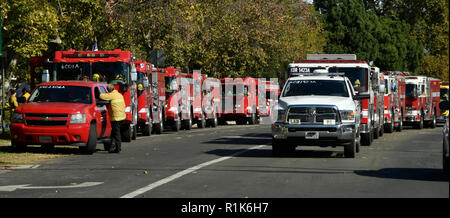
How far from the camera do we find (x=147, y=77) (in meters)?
33.5

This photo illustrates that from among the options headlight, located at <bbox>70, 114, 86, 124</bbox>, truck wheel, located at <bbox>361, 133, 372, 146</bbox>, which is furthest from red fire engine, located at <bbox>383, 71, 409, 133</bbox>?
headlight, located at <bbox>70, 114, 86, 124</bbox>

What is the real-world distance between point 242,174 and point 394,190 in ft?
12.2

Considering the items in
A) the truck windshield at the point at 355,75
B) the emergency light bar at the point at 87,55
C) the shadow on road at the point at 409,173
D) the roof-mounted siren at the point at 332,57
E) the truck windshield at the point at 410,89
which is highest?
the emergency light bar at the point at 87,55

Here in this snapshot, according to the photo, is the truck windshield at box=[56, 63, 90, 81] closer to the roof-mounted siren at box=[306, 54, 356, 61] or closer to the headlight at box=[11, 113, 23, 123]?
the headlight at box=[11, 113, 23, 123]

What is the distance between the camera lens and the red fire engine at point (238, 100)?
164ft

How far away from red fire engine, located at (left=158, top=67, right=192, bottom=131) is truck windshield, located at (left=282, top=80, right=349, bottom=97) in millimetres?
14336

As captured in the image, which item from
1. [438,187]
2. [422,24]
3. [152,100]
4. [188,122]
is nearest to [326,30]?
[422,24]

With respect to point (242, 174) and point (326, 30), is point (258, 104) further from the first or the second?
point (326, 30)

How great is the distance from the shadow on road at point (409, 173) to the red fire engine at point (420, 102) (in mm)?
25736

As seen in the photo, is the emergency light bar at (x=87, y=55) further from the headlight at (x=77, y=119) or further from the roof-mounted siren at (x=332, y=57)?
the headlight at (x=77, y=119)

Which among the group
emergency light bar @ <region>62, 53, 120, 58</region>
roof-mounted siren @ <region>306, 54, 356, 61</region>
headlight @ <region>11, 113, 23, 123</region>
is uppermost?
emergency light bar @ <region>62, 53, 120, 58</region>

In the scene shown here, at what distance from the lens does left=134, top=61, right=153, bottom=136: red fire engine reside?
106 feet

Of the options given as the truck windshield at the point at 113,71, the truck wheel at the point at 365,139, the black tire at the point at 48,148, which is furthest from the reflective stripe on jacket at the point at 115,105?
the truck wheel at the point at 365,139

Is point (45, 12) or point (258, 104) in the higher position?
point (45, 12)
